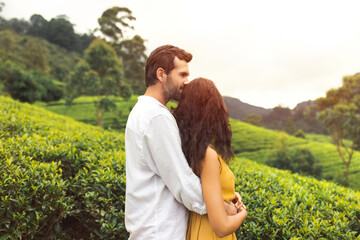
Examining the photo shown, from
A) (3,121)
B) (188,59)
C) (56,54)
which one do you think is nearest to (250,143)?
(3,121)

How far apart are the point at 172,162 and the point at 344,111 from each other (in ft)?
64.5

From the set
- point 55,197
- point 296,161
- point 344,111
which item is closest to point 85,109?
point 296,161

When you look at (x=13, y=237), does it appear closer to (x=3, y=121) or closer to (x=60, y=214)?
(x=60, y=214)

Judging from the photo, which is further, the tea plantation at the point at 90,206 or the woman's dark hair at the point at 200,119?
the tea plantation at the point at 90,206

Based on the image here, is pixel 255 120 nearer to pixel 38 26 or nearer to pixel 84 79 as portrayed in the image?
pixel 84 79

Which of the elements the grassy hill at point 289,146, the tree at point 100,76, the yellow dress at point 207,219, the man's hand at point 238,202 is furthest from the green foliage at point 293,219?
the grassy hill at point 289,146

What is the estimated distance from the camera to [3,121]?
170 inches

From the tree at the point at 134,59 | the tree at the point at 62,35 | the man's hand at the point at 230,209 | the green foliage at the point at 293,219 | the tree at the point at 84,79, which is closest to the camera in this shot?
the man's hand at the point at 230,209

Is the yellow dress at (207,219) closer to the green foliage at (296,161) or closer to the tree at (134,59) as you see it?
the green foliage at (296,161)

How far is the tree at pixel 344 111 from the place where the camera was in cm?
1773

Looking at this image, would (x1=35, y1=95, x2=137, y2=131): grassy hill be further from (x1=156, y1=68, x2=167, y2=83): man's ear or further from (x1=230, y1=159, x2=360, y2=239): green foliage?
(x1=156, y1=68, x2=167, y2=83): man's ear

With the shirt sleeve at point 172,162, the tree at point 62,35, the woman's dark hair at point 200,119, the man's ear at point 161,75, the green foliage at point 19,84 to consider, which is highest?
the tree at point 62,35

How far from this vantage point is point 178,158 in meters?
1.28

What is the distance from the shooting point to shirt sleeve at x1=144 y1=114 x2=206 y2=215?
128cm
